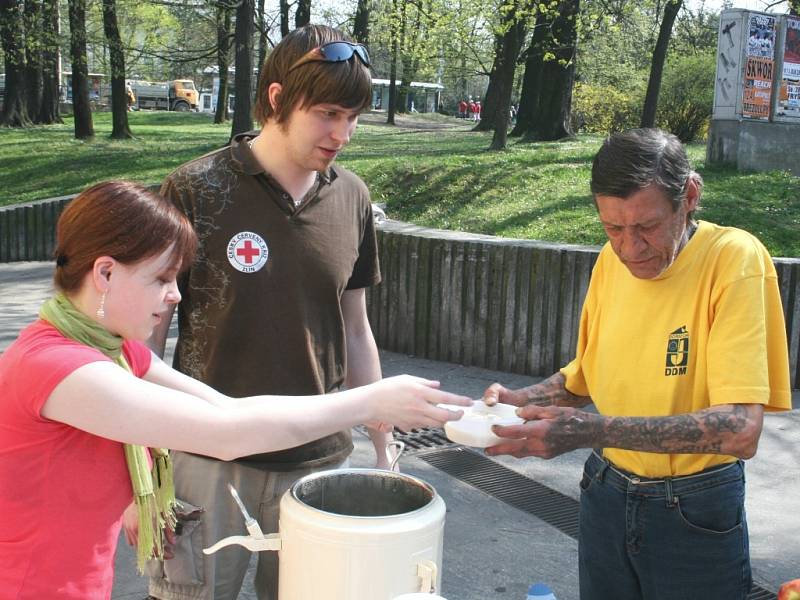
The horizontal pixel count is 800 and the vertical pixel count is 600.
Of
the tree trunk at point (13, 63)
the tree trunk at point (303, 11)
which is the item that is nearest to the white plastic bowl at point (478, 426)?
the tree trunk at point (13, 63)

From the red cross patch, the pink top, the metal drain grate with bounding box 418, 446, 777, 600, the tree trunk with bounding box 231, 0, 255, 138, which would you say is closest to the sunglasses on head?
the red cross patch

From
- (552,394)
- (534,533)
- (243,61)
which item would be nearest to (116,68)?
(243,61)

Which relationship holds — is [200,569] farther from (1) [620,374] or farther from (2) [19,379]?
(1) [620,374]

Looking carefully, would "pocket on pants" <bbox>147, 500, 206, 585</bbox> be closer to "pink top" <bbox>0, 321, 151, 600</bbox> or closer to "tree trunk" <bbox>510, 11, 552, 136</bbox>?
"pink top" <bbox>0, 321, 151, 600</bbox>

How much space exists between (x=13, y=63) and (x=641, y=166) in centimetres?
2457

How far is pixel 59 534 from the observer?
1.89 m

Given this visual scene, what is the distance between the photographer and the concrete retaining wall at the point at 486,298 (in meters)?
6.73

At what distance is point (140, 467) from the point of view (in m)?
2.02

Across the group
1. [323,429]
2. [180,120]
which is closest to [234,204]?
[323,429]

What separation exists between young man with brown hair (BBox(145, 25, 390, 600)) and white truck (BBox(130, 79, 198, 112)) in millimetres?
53900

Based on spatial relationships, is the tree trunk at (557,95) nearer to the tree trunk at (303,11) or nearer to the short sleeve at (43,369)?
the tree trunk at (303,11)

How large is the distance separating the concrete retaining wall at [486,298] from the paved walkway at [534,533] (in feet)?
4.45

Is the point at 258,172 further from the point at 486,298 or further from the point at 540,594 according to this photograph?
the point at 486,298

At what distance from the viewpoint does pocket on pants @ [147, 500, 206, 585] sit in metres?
2.36
